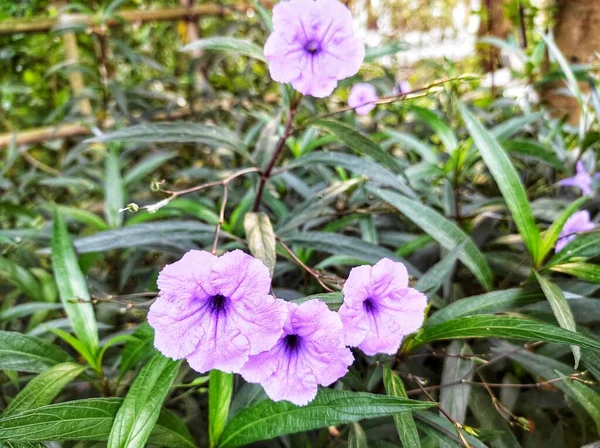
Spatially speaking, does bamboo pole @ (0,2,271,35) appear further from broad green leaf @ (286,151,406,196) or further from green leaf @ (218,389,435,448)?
green leaf @ (218,389,435,448)

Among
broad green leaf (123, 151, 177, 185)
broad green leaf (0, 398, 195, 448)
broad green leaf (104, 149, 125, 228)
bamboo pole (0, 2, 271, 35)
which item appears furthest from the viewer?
bamboo pole (0, 2, 271, 35)

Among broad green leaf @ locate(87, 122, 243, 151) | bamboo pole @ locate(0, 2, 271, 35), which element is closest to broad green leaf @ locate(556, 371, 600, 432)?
broad green leaf @ locate(87, 122, 243, 151)

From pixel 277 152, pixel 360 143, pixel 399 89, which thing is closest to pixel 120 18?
pixel 399 89

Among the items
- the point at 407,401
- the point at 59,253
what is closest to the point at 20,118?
the point at 59,253

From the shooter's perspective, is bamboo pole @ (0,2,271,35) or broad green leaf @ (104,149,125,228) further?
bamboo pole @ (0,2,271,35)

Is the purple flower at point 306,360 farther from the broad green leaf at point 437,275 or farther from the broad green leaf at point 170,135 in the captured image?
the broad green leaf at point 170,135

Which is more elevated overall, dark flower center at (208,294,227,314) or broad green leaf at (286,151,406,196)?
broad green leaf at (286,151,406,196)

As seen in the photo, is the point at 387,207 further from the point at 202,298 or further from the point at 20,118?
the point at 20,118

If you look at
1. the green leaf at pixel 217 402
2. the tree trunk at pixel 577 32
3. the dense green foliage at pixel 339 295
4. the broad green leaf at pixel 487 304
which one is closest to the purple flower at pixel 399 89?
the dense green foliage at pixel 339 295
